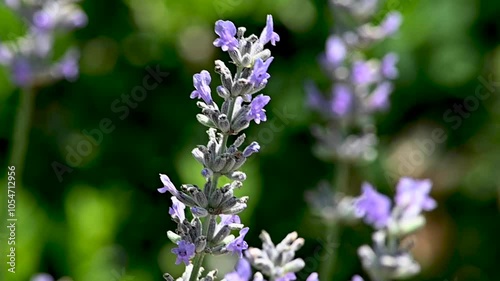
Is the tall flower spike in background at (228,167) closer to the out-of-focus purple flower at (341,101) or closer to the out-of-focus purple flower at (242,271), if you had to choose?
the out-of-focus purple flower at (242,271)

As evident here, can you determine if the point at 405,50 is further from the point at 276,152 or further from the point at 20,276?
the point at 20,276

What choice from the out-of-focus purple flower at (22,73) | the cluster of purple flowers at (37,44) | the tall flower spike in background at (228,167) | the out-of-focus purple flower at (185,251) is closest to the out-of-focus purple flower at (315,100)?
the cluster of purple flowers at (37,44)

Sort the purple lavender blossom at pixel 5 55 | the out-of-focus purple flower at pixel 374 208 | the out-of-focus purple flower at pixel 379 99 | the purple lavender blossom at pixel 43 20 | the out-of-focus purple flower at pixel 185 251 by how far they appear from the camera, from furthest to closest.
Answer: the out-of-focus purple flower at pixel 379 99
the purple lavender blossom at pixel 5 55
the purple lavender blossom at pixel 43 20
the out-of-focus purple flower at pixel 374 208
the out-of-focus purple flower at pixel 185 251


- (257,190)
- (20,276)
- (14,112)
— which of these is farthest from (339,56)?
(14,112)

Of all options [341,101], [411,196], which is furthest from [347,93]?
[411,196]

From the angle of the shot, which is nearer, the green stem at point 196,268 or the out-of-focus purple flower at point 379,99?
the green stem at point 196,268

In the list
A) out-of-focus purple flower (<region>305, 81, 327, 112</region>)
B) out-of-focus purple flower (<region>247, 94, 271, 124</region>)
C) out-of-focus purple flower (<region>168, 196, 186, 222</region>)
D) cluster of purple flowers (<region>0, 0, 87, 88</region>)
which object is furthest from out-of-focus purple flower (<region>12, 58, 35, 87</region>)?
out-of-focus purple flower (<region>247, 94, 271, 124</region>)
